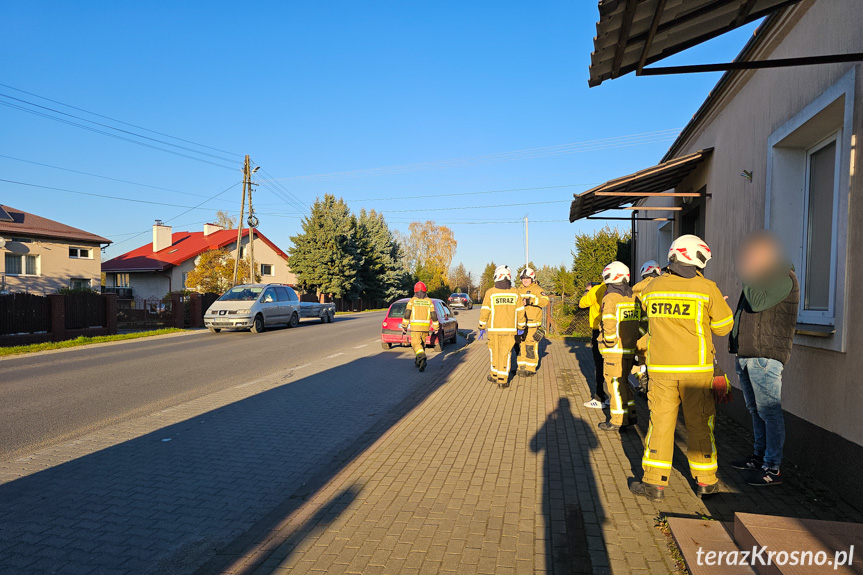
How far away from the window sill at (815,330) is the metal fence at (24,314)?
2040 cm

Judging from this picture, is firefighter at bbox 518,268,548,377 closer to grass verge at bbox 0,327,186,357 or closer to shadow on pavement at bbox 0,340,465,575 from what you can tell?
shadow on pavement at bbox 0,340,465,575

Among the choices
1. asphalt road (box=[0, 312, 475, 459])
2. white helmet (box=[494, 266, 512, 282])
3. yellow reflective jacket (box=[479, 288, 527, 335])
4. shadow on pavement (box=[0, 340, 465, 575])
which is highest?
white helmet (box=[494, 266, 512, 282])

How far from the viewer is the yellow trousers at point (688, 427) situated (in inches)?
166

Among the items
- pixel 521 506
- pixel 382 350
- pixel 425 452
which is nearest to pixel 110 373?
pixel 382 350

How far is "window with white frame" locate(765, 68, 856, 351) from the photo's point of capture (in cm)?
443

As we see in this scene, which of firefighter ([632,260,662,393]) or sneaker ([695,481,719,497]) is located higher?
firefighter ([632,260,662,393])

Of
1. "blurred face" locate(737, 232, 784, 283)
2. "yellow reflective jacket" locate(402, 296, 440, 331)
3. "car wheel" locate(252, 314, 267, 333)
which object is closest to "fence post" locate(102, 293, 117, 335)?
"car wheel" locate(252, 314, 267, 333)

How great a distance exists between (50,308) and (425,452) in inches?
717

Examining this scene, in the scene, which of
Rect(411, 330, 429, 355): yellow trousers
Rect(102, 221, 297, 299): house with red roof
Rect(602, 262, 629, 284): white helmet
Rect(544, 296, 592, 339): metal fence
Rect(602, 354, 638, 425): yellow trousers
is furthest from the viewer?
Rect(102, 221, 297, 299): house with red roof

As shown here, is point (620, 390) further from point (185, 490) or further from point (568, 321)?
point (568, 321)

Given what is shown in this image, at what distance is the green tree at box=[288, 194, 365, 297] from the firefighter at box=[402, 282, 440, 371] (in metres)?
35.7

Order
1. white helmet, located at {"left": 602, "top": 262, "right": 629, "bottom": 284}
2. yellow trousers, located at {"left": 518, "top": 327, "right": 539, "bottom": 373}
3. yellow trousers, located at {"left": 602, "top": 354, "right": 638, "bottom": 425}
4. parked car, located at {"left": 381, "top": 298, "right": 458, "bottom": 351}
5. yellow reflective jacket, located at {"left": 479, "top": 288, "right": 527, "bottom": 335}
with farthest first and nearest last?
parked car, located at {"left": 381, "top": 298, "right": 458, "bottom": 351} → yellow trousers, located at {"left": 518, "top": 327, "right": 539, "bottom": 373} → yellow reflective jacket, located at {"left": 479, "top": 288, "right": 527, "bottom": 335} → white helmet, located at {"left": 602, "top": 262, "right": 629, "bottom": 284} → yellow trousers, located at {"left": 602, "top": 354, "right": 638, "bottom": 425}

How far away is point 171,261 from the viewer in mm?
41625

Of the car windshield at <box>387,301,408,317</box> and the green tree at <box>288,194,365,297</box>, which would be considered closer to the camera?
the car windshield at <box>387,301,408,317</box>
